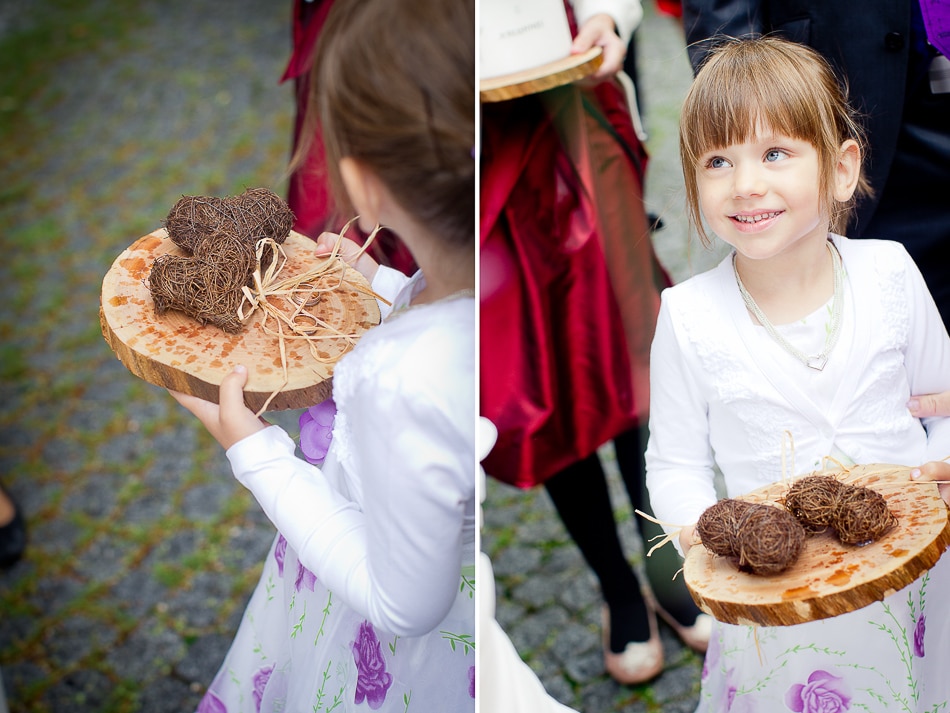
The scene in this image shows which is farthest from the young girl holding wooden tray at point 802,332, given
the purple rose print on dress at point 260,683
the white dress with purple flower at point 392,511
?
the purple rose print on dress at point 260,683

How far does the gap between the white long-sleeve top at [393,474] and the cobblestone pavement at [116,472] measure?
0.48 metres

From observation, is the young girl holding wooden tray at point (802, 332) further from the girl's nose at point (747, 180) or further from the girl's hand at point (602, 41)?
the girl's hand at point (602, 41)

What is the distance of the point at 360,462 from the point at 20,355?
4.36 ft

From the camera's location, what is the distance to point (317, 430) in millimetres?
854

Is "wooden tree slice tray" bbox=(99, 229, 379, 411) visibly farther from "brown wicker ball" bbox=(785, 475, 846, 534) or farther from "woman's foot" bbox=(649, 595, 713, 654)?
"woman's foot" bbox=(649, 595, 713, 654)

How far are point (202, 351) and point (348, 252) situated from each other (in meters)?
0.16

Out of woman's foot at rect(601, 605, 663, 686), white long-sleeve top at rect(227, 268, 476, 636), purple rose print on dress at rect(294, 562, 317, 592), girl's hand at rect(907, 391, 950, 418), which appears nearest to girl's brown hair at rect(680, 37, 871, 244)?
girl's hand at rect(907, 391, 950, 418)

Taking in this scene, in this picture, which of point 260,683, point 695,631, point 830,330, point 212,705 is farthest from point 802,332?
point 212,705

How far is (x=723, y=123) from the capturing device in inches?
32.0

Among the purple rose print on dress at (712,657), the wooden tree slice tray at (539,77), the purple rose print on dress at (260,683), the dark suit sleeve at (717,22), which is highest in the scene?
the dark suit sleeve at (717,22)

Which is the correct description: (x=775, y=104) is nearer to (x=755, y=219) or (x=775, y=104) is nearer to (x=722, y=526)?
(x=755, y=219)

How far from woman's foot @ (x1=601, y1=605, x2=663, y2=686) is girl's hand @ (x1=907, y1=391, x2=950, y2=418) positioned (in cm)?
51

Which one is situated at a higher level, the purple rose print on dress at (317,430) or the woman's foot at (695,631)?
the purple rose print on dress at (317,430)

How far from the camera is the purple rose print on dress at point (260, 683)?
995mm
